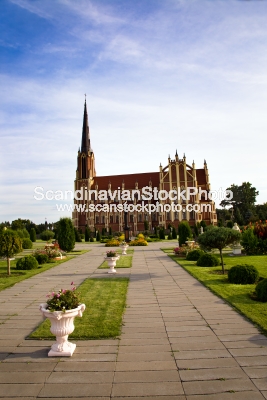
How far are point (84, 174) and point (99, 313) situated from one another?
70243mm

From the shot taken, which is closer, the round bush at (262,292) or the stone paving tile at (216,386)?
the stone paving tile at (216,386)

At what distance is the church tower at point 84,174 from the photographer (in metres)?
73.8

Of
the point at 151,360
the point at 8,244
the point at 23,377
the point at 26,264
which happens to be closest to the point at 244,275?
the point at 151,360

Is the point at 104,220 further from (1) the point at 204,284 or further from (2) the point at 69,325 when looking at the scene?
(2) the point at 69,325

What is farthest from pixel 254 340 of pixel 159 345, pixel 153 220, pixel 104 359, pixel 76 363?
pixel 153 220

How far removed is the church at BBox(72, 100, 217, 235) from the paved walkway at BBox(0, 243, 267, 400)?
55665 mm

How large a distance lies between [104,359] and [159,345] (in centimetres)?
104

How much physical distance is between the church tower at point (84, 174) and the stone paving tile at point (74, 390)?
230 feet

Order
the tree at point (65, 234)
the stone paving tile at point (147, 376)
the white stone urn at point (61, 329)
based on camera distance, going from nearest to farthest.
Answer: the stone paving tile at point (147, 376) < the white stone urn at point (61, 329) < the tree at point (65, 234)

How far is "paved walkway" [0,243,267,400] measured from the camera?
376cm

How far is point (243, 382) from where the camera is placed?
3.90 meters

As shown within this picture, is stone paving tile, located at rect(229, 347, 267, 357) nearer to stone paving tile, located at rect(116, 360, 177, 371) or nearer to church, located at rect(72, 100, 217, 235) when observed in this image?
stone paving tile, located at rect(116, 360, 177, 371)

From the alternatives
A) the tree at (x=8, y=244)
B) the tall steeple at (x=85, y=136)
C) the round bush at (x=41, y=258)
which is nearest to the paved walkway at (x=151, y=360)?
the tree at (x=8, y=244)

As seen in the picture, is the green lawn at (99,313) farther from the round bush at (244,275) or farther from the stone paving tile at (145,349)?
the round bush at (244,275)
